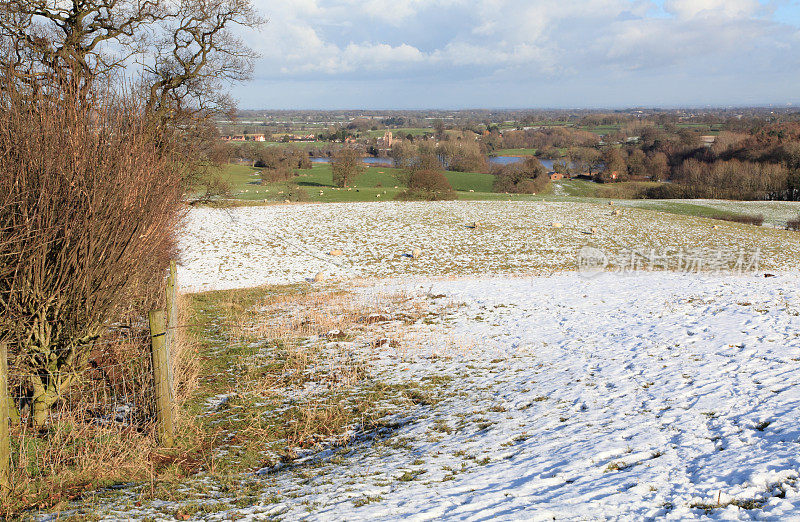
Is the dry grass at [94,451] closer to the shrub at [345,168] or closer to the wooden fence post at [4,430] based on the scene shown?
the wooden fence post at [4,430]

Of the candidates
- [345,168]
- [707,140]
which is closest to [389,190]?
[345,168]

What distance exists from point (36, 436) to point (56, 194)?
3.32 m

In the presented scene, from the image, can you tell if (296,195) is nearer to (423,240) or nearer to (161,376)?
(423,240)

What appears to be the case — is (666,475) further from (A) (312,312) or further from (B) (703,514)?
(A) (312,312)

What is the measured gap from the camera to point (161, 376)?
23.9ft

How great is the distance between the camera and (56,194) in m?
6.78

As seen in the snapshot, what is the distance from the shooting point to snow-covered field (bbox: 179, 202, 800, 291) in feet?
75.5

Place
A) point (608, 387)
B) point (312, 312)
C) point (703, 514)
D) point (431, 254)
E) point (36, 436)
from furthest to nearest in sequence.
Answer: point (431, 254), point (312, 312), point (608, 387), point (36, 436), point (703, 514)

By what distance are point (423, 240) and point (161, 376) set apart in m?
21.6

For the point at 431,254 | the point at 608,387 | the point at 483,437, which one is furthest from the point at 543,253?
the point at 483,437

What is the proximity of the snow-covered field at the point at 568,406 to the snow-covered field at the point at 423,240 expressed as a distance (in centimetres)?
53

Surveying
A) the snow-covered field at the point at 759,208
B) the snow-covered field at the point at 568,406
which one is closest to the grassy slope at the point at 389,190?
the snow-covered field at the point at 759,208

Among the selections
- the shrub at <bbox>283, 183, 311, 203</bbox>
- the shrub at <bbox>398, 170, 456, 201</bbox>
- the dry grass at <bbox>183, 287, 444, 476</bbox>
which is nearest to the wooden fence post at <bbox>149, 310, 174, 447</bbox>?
the dry grass at <bbox>183, 287, 444, 476</bbox>

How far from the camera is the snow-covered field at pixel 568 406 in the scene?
5.46m
